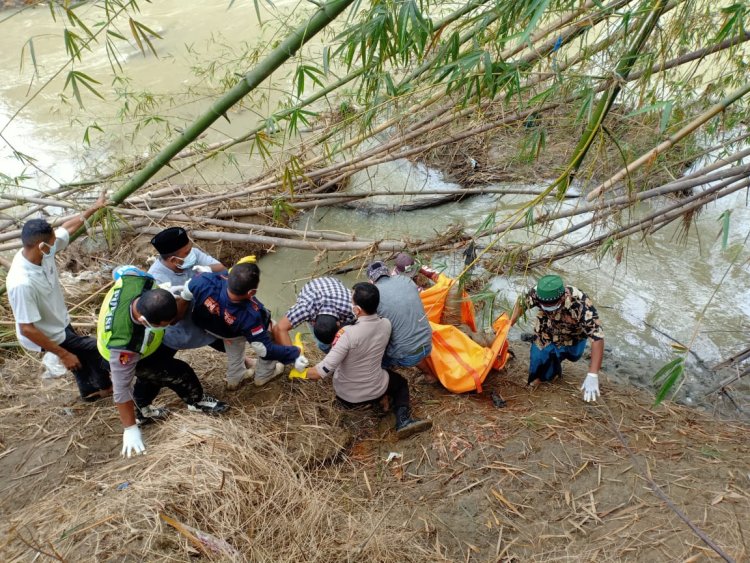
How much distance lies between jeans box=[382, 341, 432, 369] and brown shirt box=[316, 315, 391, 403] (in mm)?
119

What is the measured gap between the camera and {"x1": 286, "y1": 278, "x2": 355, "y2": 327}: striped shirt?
3381mm

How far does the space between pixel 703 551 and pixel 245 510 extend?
210cm

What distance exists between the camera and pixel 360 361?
326 cm

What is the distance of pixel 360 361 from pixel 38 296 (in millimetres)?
1891

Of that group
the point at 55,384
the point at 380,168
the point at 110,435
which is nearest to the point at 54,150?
the point at 380,168

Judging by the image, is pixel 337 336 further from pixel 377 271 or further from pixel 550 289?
pixel 550 289

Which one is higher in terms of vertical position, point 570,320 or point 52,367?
point 52,367

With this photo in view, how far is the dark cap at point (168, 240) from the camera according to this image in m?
3.28

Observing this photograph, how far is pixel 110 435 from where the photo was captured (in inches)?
128

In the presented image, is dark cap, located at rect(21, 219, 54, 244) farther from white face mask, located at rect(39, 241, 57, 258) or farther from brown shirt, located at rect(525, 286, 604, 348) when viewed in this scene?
brown shirt, located at rect(525, 286, 604, 348)

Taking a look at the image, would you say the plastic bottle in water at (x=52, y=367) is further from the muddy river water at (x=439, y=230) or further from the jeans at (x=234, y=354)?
the muddy river water at (x=439, y=230)

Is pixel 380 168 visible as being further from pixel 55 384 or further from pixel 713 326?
pixel 55 384

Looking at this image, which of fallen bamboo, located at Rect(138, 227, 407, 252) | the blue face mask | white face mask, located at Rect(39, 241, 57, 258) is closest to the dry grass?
the blue face mask

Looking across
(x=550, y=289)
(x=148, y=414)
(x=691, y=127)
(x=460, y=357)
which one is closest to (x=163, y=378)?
(x=148, y=414)
